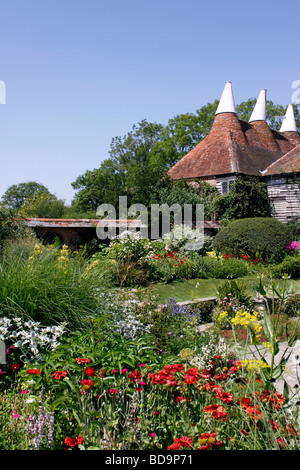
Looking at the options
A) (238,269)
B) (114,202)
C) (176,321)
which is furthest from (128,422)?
(114,202)

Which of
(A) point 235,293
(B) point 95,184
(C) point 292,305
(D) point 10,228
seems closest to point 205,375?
(A) point 235,293

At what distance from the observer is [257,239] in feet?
42.7

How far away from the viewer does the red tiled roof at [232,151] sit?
19.9 metres

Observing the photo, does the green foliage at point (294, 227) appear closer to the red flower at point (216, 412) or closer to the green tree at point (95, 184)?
the red flower at point (216, 412)

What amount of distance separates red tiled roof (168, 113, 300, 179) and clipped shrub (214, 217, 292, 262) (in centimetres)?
613

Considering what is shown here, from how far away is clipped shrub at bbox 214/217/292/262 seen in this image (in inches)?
506

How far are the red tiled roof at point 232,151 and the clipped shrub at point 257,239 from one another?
6.13 metres

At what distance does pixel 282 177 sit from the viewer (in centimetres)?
1895

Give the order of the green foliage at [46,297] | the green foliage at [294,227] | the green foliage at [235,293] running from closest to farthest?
the green foliage at [46,297], the green foliage at [235,293], the green foliage at [294,227]

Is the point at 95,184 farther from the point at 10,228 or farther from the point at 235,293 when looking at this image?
the point at 235,293

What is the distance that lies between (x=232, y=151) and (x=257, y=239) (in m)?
8.88

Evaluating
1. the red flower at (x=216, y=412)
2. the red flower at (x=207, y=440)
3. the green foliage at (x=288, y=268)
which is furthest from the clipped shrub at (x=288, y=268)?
the red flower at (x=207, y=440)

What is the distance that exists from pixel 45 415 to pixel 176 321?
129 inches
